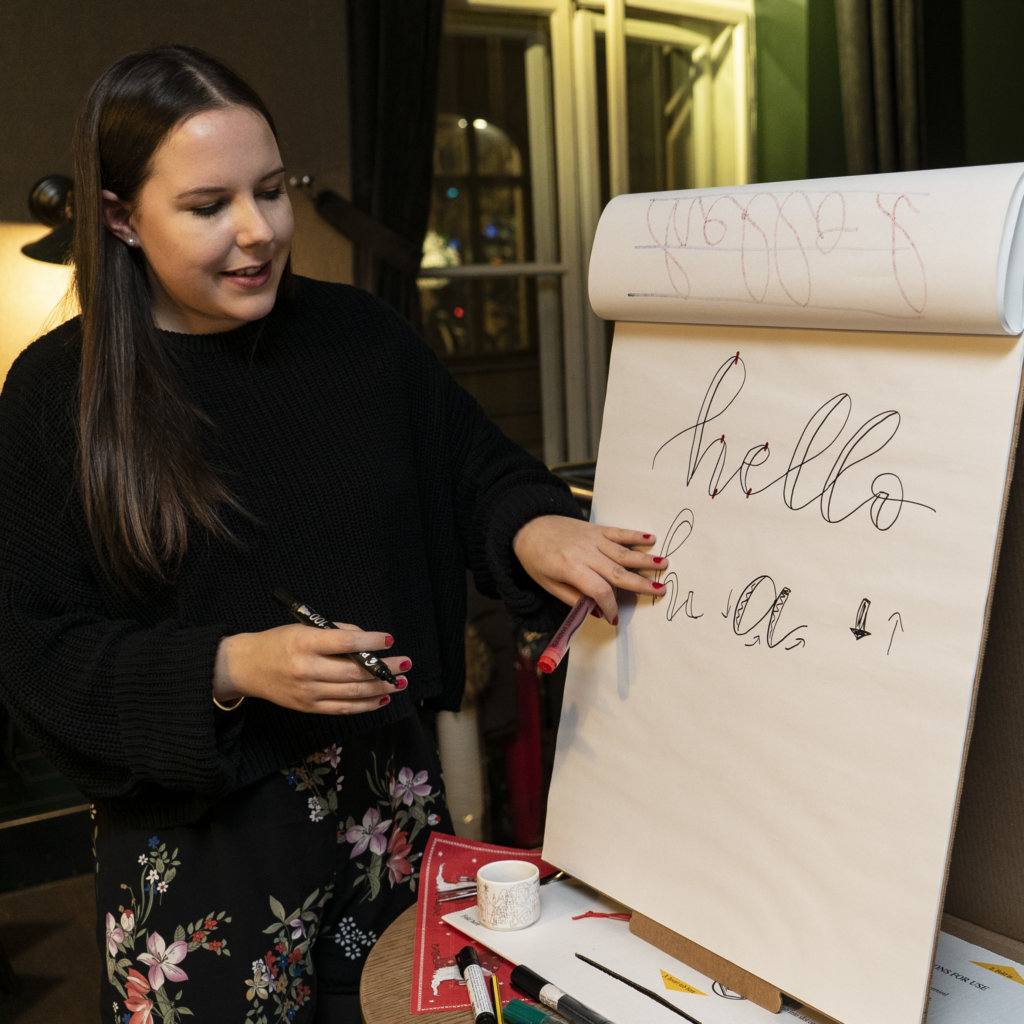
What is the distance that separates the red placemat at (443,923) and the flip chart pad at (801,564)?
0.10 meters

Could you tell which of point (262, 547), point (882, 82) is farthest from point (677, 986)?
point (882, 82)

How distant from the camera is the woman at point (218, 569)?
34.3 inches

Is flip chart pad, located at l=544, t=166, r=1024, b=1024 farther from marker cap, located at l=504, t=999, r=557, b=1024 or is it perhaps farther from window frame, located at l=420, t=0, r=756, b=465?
window frame, located at l=420, t=0, r=756, b=465

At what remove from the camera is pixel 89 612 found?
2.98 feet

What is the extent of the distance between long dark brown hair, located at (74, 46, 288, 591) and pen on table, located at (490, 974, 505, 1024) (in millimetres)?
442

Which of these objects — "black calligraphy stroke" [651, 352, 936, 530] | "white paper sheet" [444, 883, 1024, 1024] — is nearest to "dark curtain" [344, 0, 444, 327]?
"black calligraphy stroke" [651, 352, 936, 530]

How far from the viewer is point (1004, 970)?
2.53 feet

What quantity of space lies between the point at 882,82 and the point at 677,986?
6.75 ft

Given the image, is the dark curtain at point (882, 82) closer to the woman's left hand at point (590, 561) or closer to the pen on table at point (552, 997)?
the woman's left hand at point (590, 561)

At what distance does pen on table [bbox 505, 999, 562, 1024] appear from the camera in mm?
733

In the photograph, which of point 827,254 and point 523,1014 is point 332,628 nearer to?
point 523,1014

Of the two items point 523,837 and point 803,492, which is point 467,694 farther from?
point 803,492

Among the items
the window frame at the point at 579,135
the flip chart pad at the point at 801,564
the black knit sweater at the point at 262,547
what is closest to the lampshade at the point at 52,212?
the window frame at the point at 579,135

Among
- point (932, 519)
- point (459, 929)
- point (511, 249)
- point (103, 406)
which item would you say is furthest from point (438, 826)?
point (511, 249)
